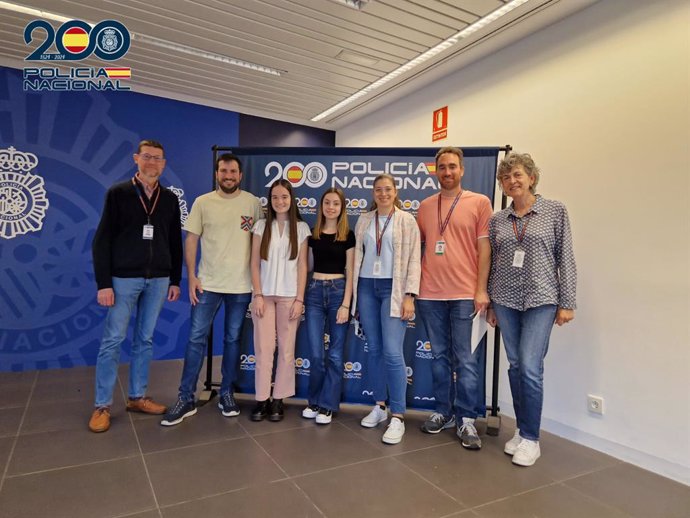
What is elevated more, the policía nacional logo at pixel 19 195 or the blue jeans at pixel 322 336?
the policía nacional logo at pixel 19 195

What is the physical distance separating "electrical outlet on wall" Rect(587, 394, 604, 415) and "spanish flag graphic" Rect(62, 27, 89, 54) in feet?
15.2

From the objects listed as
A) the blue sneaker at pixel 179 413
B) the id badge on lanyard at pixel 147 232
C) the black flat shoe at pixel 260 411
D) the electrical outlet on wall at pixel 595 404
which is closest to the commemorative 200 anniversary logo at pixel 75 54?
the id badge on lanyard at pixel 147 232

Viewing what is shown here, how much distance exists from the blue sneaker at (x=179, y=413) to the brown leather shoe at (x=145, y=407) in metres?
0.16

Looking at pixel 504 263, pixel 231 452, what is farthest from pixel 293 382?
pixel 504 263

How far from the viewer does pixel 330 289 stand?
286 cm

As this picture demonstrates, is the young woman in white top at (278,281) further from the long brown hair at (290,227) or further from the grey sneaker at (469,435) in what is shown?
the grey sneaker at (469,435)

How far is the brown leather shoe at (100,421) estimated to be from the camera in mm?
2715

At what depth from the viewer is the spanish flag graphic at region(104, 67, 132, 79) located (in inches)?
159

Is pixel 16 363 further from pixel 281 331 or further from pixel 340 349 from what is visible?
pixel 340 349

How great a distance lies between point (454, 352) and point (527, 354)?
467 millimetres

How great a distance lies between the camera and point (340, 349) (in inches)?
114

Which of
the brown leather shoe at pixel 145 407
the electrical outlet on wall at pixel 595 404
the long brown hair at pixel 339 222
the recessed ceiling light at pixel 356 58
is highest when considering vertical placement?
the recessed ceiling light at pixel 356 58

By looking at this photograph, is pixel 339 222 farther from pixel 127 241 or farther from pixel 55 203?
pixel 55 203

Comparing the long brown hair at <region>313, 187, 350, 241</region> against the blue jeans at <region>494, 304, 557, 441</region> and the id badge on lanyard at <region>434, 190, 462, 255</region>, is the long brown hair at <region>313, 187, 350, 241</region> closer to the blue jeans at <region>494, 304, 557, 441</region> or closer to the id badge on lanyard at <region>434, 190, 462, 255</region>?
the id badge on lanyard at <region>434, 190, 462, 255</region>
